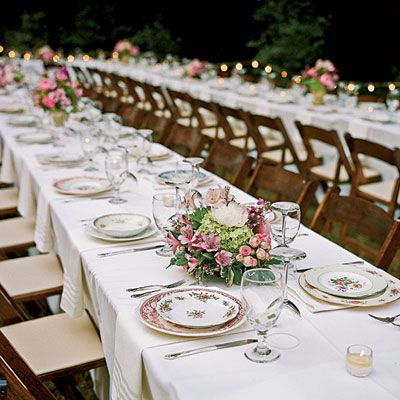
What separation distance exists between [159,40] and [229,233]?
43.1ft

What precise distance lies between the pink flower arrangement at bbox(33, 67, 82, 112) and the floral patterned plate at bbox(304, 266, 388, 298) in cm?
279

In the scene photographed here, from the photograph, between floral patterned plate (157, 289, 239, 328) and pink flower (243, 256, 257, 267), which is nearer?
floral patterned plate (157, 289, 239, 328)

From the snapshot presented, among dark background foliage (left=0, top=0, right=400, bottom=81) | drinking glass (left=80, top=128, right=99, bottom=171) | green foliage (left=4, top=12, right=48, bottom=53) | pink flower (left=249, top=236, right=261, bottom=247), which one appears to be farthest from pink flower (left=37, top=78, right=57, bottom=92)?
green foliage (left=4, top=12, right=48, bottom=53)

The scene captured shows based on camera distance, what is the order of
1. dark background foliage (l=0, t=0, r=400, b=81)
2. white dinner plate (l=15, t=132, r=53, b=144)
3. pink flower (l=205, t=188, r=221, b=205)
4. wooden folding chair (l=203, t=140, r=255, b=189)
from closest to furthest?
1. pink flower (l=205, t=188, r=221, b=205)
2. wooden folding chair (l=203, t=140, r=255, b=189)
3. white dinner plate (l=15, t=132, r=53, b=144)
4. dark background foliage (l=0, t=0, r=400, b=81)

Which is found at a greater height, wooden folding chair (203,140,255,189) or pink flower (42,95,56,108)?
pink flower (42,95,56,108)

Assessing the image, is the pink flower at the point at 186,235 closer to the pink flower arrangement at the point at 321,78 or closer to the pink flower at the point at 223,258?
the pink flower at the point at 223,258

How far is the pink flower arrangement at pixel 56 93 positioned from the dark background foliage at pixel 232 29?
277 inches

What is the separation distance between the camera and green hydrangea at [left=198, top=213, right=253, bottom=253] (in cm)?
187

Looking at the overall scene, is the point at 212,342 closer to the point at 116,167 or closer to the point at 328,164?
the point at 116,167

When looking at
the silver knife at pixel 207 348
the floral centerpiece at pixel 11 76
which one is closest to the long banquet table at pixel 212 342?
the silver knife at pixel 207 348

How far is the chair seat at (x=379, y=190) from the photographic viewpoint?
4.27 metres

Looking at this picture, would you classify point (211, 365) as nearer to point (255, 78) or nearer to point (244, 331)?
point (244, 331)

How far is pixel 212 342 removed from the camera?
64.5 inches

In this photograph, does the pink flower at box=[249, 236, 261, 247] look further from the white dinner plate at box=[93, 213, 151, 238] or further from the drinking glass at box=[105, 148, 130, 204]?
the drinking glass at box=[105, 148, 130, 204]
